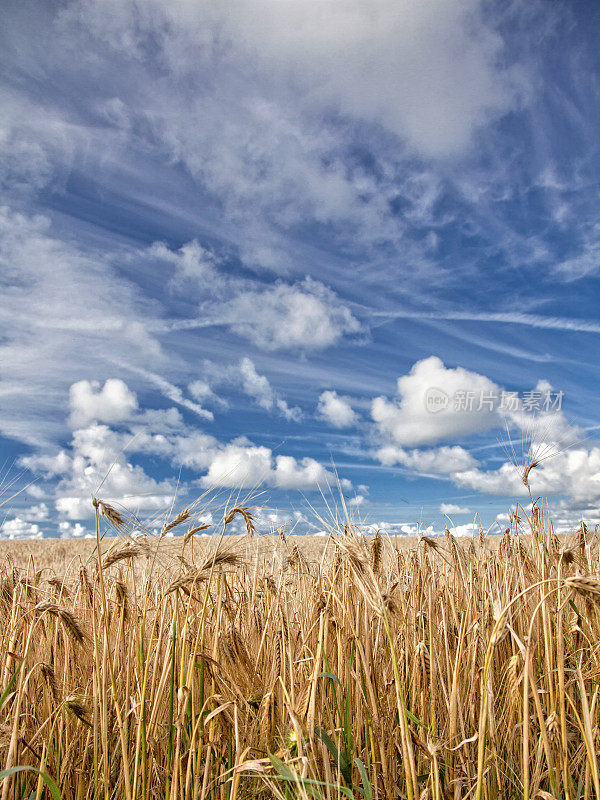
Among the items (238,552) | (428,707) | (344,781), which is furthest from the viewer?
(428,707)

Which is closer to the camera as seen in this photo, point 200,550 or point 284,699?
point 284,699

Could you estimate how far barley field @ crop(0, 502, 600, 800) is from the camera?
8.14 feet

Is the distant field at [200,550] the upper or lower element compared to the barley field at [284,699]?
upper

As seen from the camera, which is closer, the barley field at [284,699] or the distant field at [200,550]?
the barley field at [284,699]

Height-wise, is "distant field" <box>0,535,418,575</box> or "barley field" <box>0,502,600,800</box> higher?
"distant field" <box>0,535,418,575</box>

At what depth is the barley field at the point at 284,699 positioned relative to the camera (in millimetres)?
2480

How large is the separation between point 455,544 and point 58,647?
3357 mm

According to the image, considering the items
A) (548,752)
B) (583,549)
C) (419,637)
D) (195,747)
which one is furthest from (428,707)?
(583,549)

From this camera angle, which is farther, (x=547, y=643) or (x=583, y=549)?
(x=583, y=549)

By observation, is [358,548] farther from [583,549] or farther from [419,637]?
[583,549]

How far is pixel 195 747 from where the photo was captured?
2.54 m

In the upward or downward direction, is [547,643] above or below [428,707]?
above

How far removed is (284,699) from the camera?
3.13 metres

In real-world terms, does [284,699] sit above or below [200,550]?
below
